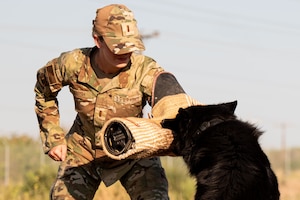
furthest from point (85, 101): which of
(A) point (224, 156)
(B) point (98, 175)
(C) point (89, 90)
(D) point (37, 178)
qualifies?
(D) point (37, 178)

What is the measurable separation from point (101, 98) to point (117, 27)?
641 millimetres

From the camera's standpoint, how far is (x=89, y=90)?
23.1ft

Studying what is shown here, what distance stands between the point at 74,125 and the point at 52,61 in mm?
664

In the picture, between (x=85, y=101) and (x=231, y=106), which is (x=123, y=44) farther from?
(x=231, y=106)

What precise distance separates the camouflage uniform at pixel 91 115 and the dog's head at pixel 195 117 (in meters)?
0.87

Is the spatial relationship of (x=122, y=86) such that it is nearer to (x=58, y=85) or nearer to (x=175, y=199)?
(x=58, y=85)

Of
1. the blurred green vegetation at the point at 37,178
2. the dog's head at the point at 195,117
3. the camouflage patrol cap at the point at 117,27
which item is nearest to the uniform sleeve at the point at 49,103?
the camouflage patrol cap at the point at 117,27

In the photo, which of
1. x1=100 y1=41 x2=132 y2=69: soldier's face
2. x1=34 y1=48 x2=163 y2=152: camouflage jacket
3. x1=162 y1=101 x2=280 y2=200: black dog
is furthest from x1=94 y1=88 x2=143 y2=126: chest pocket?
x1=162 y1=101 x2=280 y2=200: black dog

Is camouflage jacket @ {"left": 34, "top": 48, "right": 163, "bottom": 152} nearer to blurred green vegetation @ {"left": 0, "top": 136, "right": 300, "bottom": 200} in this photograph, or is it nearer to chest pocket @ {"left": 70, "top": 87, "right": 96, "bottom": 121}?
chest pocket @ {"left": 70, "top": 87, "right": 96, "bottom": 121}

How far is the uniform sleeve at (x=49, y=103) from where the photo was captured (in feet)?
23.4

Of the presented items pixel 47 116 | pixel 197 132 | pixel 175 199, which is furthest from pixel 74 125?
pixel 175 199

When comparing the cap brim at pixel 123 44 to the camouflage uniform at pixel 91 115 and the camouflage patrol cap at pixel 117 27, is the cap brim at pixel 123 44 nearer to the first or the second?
the camouflage patrol cap at pixel 117 27

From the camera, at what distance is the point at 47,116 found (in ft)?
24.1

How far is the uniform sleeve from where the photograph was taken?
712cm
